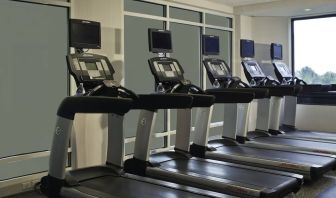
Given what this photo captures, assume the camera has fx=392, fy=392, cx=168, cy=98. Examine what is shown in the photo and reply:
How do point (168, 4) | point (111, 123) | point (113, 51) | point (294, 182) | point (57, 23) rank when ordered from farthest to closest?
point (168, 4)
point (113, 51)
point (57, 23)
point (111, 123)
point (294, 182)

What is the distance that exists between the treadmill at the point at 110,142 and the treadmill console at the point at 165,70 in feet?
1.53

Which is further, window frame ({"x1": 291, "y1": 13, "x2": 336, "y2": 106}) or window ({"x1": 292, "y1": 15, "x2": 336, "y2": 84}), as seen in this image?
window ({"x1": 292, "y1": 15, "x2": 336, "y2": 84})

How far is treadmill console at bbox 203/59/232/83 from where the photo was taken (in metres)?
5.52

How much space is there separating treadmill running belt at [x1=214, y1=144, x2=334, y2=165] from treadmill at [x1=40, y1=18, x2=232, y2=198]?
54.9 inches

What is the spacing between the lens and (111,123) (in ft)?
13.6

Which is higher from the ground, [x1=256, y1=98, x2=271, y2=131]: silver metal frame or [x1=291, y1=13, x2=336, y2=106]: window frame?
[x1=291, y1=13, x2=336, y2=106]: window frame

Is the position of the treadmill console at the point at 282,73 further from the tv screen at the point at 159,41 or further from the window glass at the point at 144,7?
the tv screen at the point at 159,41

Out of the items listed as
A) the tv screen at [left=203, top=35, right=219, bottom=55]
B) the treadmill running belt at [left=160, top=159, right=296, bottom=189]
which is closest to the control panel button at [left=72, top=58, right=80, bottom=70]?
the treadmill running belt at [left=160, top=159, right=296, bottom=189]

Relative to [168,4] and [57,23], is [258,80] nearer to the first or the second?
[168,4]

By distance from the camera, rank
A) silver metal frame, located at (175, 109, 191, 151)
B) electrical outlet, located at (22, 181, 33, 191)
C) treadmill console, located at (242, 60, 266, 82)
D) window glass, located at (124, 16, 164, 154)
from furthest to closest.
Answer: treadmill console, located at (242, 60, 266, 82) → window glass, located at (124, 16, 164, 154) → silver metal frame, located at (175, 109, 191, 151) → electrical outlet, located at (22, 181, 33, 191)

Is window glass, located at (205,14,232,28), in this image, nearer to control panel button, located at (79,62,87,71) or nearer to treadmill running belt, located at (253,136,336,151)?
treadmill running belt, located at (253,136,336,151)

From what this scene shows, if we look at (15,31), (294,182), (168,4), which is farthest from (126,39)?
(294,182)

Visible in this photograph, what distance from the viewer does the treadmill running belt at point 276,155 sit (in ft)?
15.4

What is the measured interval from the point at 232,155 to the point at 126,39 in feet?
7.70
